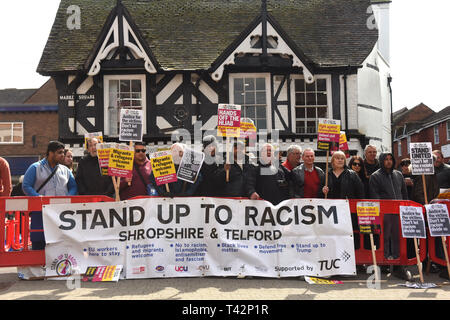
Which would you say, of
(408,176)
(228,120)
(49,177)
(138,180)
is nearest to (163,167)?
(138,180)

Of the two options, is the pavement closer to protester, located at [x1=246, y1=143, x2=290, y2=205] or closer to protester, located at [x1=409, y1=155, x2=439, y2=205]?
protester, located at [x1=246, y1=143, x2=290, y2=205]

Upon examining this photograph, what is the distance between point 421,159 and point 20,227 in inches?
245

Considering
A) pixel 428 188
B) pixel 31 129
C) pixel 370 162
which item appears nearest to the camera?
pixel 370 162

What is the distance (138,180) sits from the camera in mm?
7742

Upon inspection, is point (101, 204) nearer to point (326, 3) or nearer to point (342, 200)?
point (342, 200)

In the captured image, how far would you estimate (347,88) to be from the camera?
51.3 feet

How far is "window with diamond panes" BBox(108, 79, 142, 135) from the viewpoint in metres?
15.5

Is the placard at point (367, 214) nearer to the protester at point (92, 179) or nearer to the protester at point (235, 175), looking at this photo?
the protester at point (235, 175)

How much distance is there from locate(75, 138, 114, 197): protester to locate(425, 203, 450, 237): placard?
16.1 ft

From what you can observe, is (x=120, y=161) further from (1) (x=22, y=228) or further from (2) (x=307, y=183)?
(2) (x=307, y=183)

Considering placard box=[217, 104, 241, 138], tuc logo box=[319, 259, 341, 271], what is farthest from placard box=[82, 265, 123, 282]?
tuc logo box=[319, 259, 341, 271]

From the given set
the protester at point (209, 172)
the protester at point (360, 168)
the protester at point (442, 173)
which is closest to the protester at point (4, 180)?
the protester at point (209, 172)

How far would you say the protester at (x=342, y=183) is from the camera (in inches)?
300
